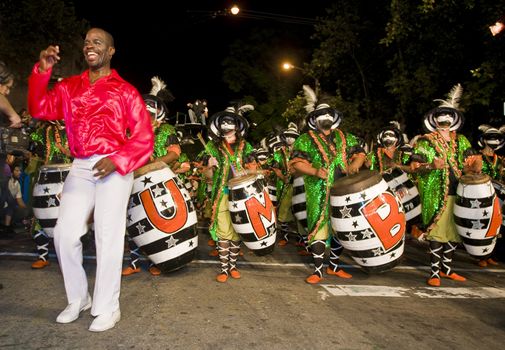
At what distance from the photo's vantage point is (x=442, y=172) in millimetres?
5785

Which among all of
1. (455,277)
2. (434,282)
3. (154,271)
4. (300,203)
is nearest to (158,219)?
(154,271)

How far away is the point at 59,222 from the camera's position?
3.43 meters

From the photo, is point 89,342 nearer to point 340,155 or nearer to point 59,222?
point 59,222

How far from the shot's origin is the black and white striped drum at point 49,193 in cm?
498

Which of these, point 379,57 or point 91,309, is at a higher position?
point 379,57

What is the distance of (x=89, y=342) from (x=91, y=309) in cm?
40

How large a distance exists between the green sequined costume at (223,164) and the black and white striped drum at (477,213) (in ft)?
8.25

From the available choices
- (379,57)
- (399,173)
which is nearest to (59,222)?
(399,173)

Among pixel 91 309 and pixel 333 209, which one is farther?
pixel 333 209

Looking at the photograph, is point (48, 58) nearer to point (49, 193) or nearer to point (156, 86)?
point (49, 193)

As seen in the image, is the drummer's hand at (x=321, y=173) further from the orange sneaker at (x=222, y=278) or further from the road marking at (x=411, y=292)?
the orange sneaker at (x=222, y=278)

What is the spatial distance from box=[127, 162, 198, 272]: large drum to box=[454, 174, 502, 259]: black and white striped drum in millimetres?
3180

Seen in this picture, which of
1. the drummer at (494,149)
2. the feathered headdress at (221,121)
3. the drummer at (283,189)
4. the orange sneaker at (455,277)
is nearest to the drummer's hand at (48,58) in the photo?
the feathered headdress at (221,121)

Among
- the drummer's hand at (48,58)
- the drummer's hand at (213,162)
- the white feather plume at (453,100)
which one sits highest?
the white feather plume at (453,100)
